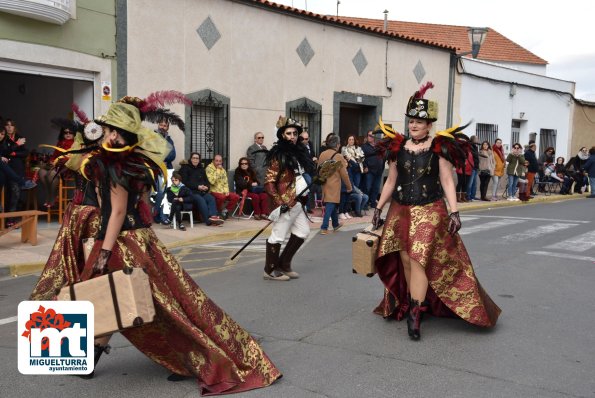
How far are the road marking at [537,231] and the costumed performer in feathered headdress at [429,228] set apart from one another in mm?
5993

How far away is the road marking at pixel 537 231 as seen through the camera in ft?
36.0

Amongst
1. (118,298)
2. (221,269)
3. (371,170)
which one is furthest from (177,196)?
(118,298)

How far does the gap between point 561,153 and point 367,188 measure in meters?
16.1

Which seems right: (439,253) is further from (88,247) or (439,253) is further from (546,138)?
(546,138)

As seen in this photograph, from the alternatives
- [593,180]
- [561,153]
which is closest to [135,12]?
[593,180]

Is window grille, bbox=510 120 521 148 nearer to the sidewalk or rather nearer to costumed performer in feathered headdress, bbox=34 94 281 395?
the sidewalk

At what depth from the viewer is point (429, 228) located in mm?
5047

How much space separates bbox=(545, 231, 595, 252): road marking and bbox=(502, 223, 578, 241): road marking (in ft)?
2.14

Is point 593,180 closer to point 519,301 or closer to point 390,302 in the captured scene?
point 519,301

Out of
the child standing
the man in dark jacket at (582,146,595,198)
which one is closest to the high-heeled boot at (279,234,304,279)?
the child standing

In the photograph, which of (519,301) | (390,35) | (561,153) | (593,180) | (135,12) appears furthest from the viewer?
(561,153)

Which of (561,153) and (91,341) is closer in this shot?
(91,341)

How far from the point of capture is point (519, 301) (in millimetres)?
6379

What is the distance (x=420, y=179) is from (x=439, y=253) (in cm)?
62
